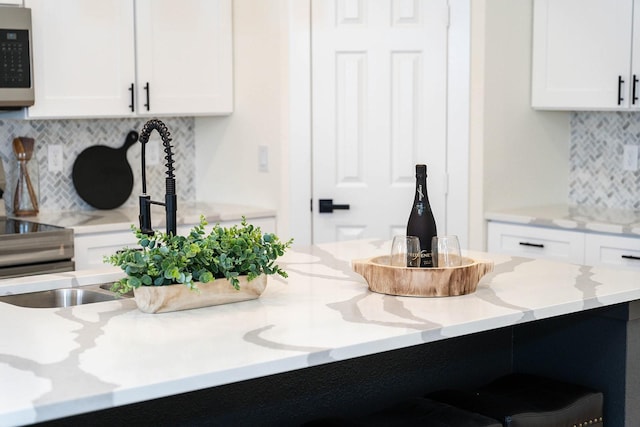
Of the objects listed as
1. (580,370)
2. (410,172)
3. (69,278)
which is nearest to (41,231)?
(69,278)

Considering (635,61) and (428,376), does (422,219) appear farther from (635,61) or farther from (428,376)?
(635,61)

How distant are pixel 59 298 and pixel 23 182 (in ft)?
6.57

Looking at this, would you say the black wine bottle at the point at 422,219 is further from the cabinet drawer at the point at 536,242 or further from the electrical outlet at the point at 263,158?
the electrical outlet at the point at 263,158

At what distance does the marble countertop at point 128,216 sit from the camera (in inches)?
166

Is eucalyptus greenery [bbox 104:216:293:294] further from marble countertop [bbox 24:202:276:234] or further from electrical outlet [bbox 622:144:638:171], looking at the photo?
electrical outlet [bbox 622:144:638:171]

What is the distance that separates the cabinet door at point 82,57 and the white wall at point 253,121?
61 centimetres

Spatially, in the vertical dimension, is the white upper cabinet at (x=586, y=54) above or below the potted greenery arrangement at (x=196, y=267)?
above

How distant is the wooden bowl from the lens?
2445 mm

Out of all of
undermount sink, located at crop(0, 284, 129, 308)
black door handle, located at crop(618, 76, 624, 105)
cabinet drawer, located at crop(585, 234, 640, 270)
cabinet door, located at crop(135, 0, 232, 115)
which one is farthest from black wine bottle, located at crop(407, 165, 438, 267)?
cabinet door, located at crop(135, 0, 232, 115)

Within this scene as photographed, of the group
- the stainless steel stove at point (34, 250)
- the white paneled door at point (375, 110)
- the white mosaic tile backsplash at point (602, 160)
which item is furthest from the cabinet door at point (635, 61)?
the stainless steel stove at point (34, 250)

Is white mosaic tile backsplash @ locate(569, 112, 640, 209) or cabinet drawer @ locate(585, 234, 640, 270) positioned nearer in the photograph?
cabinet drawer @ locate(585, 234, 640, 270)

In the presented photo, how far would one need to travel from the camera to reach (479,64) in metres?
4.46

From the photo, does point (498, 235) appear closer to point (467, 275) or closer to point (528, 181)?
point (528, 181)

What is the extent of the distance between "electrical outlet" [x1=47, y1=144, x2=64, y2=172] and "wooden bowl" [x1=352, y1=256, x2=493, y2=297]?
2.61 m
